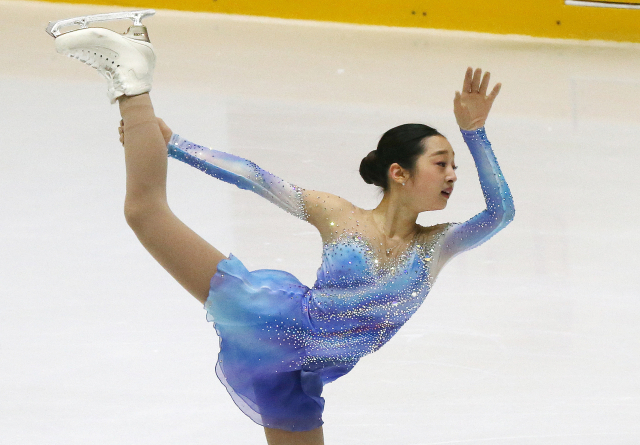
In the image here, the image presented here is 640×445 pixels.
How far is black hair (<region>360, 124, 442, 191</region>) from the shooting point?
6.89ft

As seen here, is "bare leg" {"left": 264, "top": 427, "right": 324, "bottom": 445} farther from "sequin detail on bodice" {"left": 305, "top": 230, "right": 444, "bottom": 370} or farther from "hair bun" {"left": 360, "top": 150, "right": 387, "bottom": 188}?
"hair bun" {"left": 360, "top": 150, "right": 387, "bottom": 188}

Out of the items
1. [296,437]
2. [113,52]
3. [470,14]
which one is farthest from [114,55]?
[470,14]

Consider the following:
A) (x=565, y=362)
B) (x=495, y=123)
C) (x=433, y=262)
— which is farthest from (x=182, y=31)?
(x=433, y=262)

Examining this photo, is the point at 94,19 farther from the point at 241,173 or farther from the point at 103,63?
the point at 241,173

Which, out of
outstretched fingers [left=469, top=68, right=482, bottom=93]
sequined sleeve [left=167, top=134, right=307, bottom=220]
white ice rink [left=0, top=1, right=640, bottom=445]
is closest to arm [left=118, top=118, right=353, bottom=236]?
sequined sleeve [left=167, top=134, right=307, bottom=220]

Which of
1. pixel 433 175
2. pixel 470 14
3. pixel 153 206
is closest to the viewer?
pixel 153 206

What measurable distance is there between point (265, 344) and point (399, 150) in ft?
1.75

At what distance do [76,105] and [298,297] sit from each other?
2378mm

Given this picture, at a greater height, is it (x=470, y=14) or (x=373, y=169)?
(x=470, y=14)

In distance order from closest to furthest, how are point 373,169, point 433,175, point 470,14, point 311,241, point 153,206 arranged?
point 153,206 → point 433,175 → point 373,169 → point 311,241 → point 470,14

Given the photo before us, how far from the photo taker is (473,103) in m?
2.09

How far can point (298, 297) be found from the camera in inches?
82.3

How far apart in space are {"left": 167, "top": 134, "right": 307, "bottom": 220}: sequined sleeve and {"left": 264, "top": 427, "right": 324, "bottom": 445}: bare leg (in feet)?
1.63

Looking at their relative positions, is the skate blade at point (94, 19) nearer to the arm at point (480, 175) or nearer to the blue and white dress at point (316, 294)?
the blue and white dress at point (316, 294)
